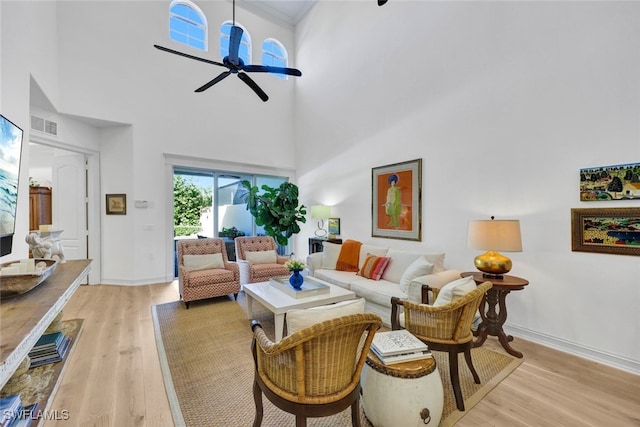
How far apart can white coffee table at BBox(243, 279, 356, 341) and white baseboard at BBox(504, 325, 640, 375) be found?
191 centimetres

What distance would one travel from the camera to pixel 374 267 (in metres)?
3.89

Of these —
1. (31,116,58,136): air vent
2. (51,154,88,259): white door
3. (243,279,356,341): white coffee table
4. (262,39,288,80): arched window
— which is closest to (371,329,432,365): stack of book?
(243,279,356,341): white coffee table

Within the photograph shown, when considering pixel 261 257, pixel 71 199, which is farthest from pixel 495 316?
pixel 71 199

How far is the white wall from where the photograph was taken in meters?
2.47

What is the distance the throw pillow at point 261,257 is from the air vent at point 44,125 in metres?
3.57

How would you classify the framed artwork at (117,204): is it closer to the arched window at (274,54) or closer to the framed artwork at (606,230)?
the arched window at (274,54)

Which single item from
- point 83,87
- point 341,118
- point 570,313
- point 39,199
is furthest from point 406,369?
point 39,199

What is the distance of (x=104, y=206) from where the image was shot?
17.1 feet

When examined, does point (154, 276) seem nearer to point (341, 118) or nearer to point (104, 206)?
point (104, 206)

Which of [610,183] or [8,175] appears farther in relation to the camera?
[610,183]

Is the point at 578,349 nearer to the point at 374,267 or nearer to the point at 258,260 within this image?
the point at 374,267

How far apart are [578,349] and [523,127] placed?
7.58 feet

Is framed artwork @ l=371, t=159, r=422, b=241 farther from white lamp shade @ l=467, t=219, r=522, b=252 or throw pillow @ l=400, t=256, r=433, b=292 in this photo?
white lamp shade @ l=467, t=219, r=522, b=252

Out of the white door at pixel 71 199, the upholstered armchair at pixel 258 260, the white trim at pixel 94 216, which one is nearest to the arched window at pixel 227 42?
the white trim at pixel 94 216
